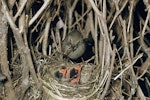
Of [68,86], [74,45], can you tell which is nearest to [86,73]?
[68,86]

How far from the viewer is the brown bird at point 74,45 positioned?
7.05ft

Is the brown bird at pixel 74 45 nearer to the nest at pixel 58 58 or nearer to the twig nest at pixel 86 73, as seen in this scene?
the nest at pixel 58 58

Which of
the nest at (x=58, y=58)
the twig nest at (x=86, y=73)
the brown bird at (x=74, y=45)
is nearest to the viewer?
the nest at (x=58, y=58)

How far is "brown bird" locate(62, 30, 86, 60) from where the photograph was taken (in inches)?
84.6

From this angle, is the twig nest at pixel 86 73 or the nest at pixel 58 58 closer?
the nest at pixel 58 58

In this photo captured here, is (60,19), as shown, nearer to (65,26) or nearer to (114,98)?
(65,26)

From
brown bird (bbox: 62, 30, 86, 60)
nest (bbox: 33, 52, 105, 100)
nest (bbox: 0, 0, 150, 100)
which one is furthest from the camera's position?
brown bird (bbox: 62, 30, 86, 60)

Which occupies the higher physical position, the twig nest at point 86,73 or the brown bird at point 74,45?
the brown bird at point 74,45

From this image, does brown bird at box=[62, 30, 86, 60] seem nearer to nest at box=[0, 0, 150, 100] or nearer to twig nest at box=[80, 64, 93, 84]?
nest at box=[0, 0, 150, 100]

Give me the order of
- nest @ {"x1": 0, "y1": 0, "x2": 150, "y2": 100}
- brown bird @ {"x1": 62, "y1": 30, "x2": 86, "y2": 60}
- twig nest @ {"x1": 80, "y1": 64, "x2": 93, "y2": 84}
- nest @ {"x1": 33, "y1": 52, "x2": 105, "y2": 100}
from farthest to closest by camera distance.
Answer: brown bird @ {"x1": 62, "y1": 30, "x2": 86, "y2": 60} → twig nest @ {"x1": 80, "y1": 64, "x2": 93, "y2": 84} → nest @ {"x1": 33, "y1": 52, "x2": 105, "y2": 100} → nest @ {"x1": 0, "y1": 0, "x2": 150, "y2": 100}

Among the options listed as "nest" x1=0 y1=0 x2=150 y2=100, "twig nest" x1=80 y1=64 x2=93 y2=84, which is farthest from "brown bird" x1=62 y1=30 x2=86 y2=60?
"twig nest" x1=80 y1=64 x2=93 y2=84

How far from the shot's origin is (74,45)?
2242 millimetres

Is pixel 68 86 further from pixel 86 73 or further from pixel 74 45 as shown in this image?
pixel 74 45


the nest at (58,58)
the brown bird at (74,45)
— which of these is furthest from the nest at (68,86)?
the brown bird at (74,45)
